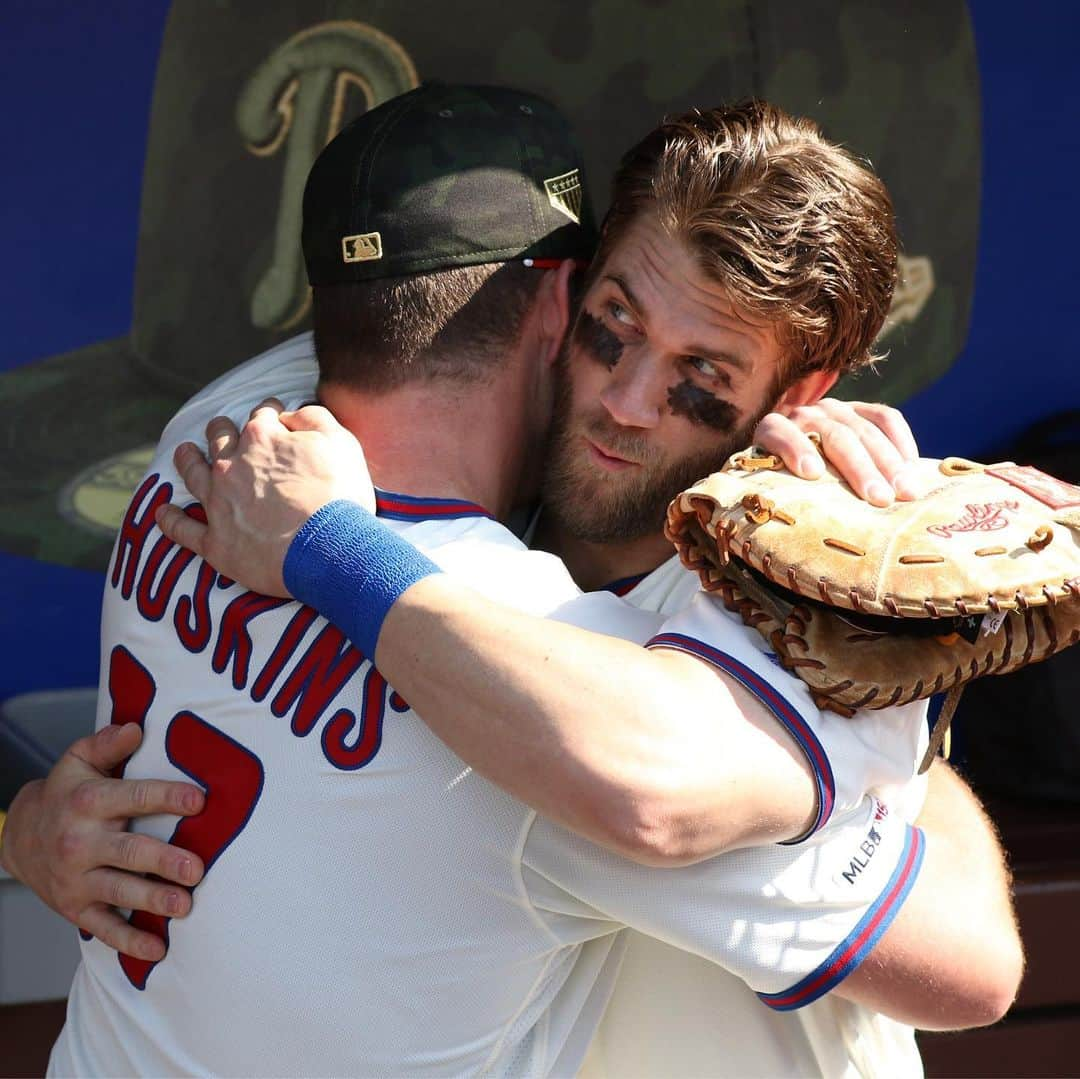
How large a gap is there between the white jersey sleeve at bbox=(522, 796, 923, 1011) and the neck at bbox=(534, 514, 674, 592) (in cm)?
53

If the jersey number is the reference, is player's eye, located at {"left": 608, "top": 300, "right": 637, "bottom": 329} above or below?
above

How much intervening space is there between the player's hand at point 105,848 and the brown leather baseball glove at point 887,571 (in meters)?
0.63

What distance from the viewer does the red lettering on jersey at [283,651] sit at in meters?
1.55

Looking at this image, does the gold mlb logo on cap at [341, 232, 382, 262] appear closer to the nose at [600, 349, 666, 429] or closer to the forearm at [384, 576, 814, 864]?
the nose at [600, 349, 666, 429]

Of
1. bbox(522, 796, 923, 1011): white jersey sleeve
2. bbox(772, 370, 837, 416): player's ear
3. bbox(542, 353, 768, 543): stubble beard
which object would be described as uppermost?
bbox(772, 370, 837, 416): player's ear

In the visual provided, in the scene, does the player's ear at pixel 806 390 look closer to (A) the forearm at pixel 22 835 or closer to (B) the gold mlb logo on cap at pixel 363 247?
(B) the gold mlb logo on cap at pixel 363 247

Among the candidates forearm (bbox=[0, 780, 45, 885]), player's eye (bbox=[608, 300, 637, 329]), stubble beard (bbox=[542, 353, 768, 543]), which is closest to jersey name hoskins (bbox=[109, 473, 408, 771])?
forearm (bbox=[0, 780, 45, 885])

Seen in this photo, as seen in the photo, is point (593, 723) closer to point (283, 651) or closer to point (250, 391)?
point (283, 651)

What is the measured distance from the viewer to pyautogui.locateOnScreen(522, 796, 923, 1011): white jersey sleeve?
4.63 ft

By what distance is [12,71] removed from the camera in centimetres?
277

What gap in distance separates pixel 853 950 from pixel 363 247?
0.96m

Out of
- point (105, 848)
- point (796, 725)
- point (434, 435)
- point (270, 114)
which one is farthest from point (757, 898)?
point (270, 114)

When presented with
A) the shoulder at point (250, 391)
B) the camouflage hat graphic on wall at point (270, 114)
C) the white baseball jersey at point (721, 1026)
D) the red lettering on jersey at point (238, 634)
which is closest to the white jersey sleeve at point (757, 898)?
the white baseball jersey at point (721, 1026)

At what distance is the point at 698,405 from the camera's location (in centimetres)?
182
